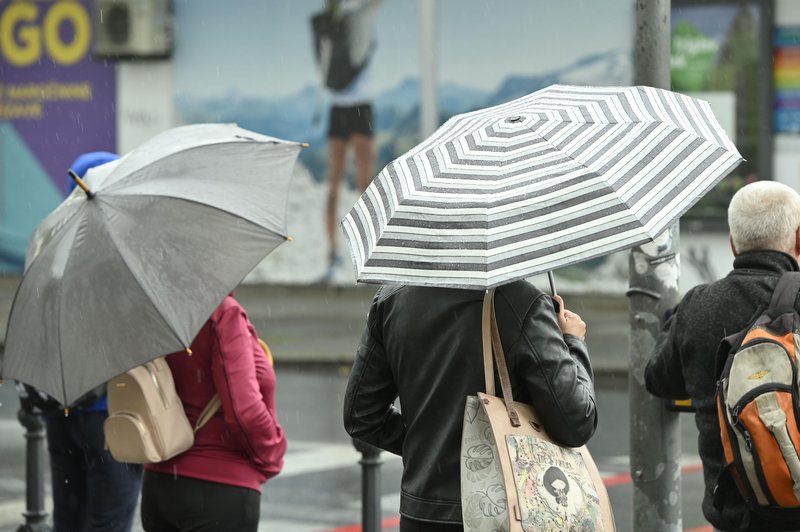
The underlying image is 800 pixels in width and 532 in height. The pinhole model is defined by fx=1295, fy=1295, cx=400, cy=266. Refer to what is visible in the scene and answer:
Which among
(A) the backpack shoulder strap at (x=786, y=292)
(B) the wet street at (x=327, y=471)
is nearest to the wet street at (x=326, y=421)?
(B) the wet street at (x=327, y=471)

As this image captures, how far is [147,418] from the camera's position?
170 inches

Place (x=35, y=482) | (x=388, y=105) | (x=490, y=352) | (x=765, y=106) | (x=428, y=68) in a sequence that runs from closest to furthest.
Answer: (x=490, y=352) < (x=35, y=482) < (x=765, y=106) < (x=428, y=68) < (x=388, y=105)

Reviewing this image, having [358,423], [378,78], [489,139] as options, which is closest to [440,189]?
[489,139]

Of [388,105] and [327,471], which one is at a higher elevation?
[388,105]

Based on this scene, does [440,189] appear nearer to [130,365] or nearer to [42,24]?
[130,365]

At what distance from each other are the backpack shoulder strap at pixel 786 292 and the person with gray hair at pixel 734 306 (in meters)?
0.10

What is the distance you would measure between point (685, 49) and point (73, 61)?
10.3 meters

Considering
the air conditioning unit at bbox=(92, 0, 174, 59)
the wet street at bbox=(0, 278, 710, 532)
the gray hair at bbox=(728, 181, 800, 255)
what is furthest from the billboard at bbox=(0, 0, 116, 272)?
the gray hair at bbox=(728, 181, 800, 255)

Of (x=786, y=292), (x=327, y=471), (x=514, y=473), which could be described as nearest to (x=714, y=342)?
(x=786, y=292)

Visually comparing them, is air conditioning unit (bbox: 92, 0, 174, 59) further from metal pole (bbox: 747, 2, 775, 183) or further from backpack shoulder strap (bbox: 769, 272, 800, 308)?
backpack shoulder strap (bbox: 769, 272, 800, 308)

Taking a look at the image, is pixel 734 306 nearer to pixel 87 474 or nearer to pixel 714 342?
pixel 714 342

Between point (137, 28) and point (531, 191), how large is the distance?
18.4 meters

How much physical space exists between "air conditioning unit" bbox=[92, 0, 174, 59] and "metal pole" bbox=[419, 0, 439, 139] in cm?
434

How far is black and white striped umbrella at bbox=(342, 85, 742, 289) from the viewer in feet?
10.6
